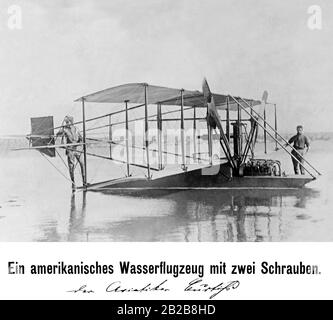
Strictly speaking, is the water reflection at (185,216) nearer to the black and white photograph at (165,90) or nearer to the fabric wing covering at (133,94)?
the black and white photograph at (165,90)

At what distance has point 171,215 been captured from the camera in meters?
6.96

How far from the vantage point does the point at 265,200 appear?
7816 mm

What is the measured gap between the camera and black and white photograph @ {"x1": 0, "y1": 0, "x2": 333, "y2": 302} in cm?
598

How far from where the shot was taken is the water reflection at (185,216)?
5.73 m

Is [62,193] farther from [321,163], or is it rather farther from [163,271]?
[321,163]

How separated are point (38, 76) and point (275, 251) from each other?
4.88m

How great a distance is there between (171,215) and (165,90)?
7.99 feet

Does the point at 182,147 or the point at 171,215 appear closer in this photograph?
the point at 171,215

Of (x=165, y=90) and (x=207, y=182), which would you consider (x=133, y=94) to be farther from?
(x=207, y=182)
